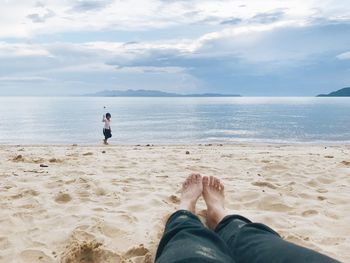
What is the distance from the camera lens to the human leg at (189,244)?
156 centimetres

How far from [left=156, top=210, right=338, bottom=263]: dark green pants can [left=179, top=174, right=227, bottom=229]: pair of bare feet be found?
0.76 metres

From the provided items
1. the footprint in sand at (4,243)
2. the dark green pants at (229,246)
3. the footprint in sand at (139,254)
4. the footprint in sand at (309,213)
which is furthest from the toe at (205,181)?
the footprint in sand at (4,243)

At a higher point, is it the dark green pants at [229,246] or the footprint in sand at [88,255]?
the dark green pants at [229,246]

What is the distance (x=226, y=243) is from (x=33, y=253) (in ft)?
4.33

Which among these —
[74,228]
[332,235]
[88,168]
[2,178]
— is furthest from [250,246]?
[88,168]

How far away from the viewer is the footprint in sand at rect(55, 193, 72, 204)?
3.56 m

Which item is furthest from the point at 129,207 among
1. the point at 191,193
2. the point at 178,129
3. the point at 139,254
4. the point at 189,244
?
the point at 178,129

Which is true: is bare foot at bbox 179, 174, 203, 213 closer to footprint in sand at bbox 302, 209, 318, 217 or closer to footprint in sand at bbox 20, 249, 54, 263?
footprint in sand at bbox 302, 209, 318, 217

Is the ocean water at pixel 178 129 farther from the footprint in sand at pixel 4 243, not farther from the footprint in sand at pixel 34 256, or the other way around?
the footprint in sand at pixel 34 256

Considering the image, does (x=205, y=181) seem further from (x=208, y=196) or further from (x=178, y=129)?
(x=178, y=129)

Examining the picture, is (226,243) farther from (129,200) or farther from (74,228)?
(129,200)

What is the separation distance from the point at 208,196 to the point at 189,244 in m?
1.70

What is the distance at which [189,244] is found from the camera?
1680 mm

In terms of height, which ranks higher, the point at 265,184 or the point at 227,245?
the point at 227,245
